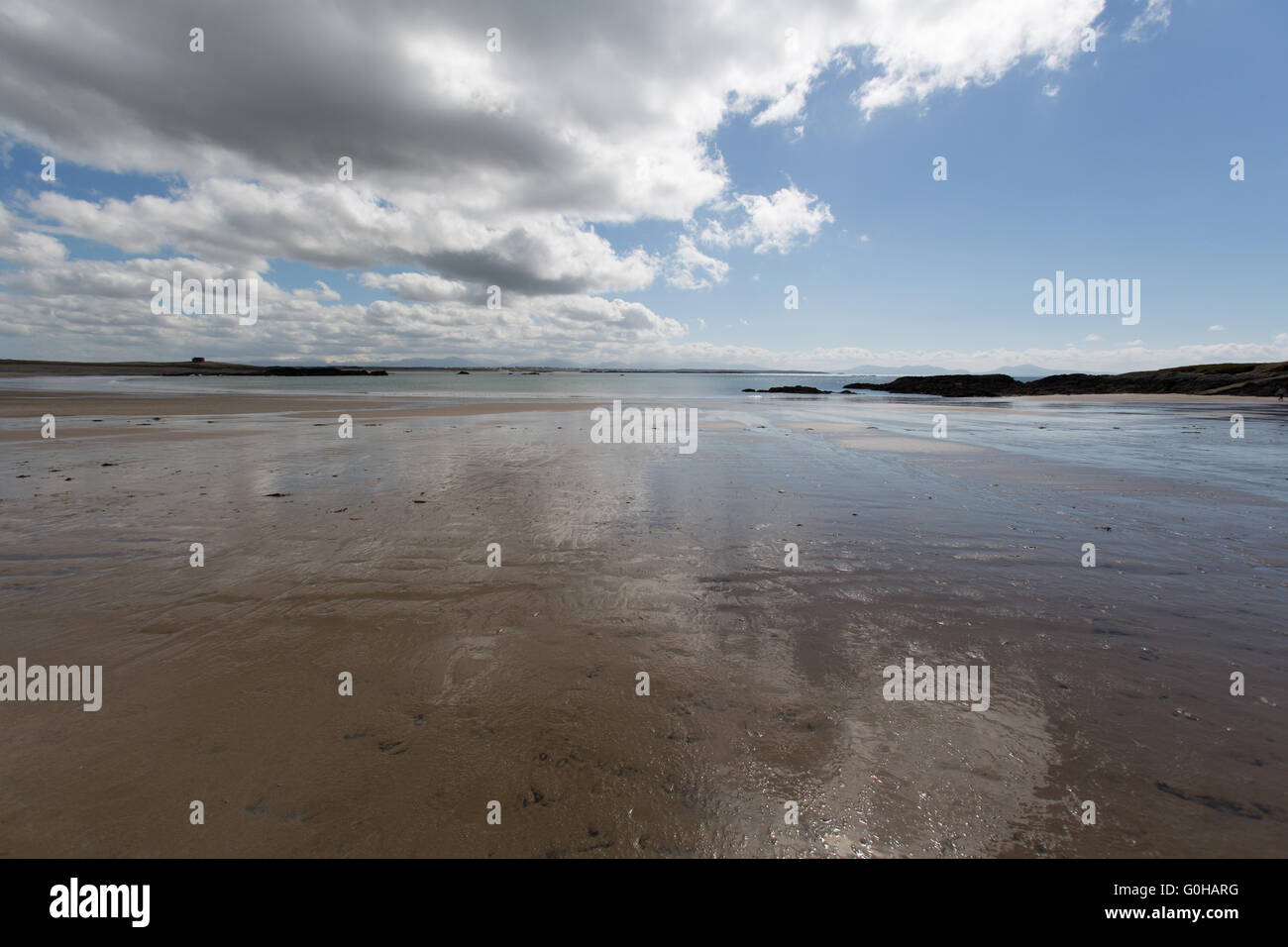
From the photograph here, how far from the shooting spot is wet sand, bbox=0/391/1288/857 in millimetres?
2979

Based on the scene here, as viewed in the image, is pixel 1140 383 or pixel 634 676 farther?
pixel 1140 383

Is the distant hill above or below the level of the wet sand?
above

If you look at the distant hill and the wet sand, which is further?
the distant hill

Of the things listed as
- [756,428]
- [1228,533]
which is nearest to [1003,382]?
[756,428]

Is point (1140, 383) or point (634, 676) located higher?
point (1140, 383)

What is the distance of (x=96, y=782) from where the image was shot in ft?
10.5

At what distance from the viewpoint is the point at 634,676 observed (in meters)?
4.53

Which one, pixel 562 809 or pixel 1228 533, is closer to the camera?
pixel 562 809

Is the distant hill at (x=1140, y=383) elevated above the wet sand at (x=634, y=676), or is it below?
above

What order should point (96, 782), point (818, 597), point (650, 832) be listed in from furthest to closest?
point (818, 597), point (96, 782), point (650, 832)

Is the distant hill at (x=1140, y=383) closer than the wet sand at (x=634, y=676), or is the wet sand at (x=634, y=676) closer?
the wet sand at (x=634, y=676)

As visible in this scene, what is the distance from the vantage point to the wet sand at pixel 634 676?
117 inches
